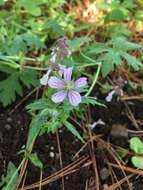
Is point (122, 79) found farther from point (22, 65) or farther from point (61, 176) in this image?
point (61, 176)

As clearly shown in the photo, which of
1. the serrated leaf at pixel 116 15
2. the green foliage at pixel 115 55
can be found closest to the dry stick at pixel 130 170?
the green foliage at pixel 115 55

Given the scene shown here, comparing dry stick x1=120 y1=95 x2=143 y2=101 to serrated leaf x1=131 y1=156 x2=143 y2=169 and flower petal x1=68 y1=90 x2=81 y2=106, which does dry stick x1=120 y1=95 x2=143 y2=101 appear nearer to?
serrated leaf x1=131 y1=156 x2=143 y2=169

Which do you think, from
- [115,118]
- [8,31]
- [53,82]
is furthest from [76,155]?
[8,31]

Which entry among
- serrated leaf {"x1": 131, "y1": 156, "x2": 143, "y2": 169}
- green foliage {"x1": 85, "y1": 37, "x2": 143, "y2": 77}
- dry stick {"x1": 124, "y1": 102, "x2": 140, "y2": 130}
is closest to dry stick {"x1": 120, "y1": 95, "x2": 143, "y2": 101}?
dry stick {"x1": 124, "y1": 102, "x2": 140, "y2": 130}

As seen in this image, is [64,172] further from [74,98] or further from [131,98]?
[131,98]

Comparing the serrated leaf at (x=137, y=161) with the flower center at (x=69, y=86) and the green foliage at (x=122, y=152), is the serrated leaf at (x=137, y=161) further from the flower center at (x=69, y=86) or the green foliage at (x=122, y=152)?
the flower center at (x=69, y=86)
